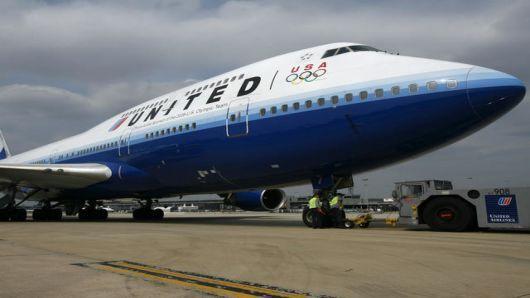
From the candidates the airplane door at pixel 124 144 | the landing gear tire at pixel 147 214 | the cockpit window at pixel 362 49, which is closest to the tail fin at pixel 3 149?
the landing gear tire at pixel 147 214

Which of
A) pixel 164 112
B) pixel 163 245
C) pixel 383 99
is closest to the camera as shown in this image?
pixel 163 245

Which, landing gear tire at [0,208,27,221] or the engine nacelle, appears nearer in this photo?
the engine nacelle

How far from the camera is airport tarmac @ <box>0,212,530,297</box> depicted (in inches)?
163

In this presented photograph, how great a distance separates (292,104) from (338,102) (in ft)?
4.64

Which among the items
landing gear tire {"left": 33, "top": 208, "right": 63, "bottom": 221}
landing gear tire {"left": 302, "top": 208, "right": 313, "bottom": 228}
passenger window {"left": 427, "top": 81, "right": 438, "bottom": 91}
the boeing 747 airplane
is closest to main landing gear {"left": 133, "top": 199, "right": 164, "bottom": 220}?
the boeing 747 airplane

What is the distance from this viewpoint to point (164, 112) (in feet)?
55.5

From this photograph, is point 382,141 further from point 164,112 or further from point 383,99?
point 164,112

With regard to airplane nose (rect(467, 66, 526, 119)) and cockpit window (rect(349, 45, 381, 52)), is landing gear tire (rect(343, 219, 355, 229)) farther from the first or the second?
cockpit window (rect(349, 45, 381, 52))

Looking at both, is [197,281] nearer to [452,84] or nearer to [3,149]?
[452,84]

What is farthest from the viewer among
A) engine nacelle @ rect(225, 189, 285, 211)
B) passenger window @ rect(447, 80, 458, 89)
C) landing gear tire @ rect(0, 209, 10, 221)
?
landing gear tire @ rect(0, 209, 10, 221)

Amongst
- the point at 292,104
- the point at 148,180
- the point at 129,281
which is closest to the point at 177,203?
the point at 148,180

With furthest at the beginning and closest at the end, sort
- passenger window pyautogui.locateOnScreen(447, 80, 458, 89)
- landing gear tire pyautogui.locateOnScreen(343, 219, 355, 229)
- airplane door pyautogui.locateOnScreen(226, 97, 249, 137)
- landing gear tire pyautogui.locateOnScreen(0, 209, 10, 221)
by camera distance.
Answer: landing gear tire pyautogui.locateOnScreen(0, 209, 10, 221)
airplane door pyautogui.locateOnScreen(226, 97, 249, 137)
landing gear tire pyautogui.locateOnScreen(343, 219, 355, 229)
passenger window pyautogui.locateOnScreen(447, 80, 458, 89)

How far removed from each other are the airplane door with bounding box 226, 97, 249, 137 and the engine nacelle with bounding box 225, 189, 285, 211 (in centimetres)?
691

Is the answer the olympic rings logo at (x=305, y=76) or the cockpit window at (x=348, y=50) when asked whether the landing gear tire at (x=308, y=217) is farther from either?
the cockpit window at (x=348, y=50)
